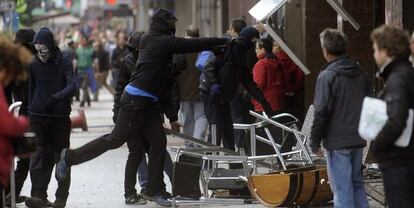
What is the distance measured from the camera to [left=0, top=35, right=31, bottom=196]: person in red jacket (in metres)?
6.36

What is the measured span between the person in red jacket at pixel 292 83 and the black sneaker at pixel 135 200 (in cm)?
339

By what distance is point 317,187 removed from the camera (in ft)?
32.9

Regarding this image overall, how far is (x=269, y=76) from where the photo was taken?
1352 centimetres

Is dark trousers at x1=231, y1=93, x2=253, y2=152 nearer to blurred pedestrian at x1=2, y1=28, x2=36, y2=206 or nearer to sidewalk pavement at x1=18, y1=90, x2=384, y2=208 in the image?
sidewalk pavement at x1=18, y1=90, x2=384, y2=208

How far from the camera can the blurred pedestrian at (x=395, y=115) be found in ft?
22.7

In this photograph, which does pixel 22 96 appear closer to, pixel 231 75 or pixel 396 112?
pixel 231 75

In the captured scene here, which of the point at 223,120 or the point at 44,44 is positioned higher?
the point at 44,44

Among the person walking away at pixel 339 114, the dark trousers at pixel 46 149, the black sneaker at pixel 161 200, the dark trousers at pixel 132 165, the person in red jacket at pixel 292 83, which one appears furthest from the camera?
the person in red jacket at pixel 292 83

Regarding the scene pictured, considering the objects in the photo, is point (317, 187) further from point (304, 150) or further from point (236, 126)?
point (236, 126)

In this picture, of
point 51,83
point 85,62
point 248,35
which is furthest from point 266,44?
point 85,62

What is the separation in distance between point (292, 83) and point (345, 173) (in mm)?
5642

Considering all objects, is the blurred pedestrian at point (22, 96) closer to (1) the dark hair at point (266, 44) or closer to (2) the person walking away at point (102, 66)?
(1) the dark hair at point (266, 44)

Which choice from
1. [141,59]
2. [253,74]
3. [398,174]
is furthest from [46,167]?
[398,174]

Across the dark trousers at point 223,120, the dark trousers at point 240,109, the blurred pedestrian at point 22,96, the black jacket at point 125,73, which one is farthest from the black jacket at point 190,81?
Result: the blurred pedestrian at point 22,96
